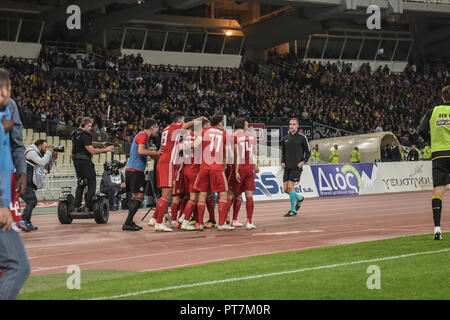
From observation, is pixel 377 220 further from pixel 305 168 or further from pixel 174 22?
pixel 174 22

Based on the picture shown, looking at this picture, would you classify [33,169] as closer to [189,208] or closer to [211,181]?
[189,208]

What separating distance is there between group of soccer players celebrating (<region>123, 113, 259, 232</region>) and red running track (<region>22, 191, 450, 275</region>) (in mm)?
507

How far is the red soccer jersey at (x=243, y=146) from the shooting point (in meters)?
13.8

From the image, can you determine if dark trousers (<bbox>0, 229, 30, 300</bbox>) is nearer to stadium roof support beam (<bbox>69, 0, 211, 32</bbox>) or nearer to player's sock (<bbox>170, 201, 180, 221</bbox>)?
player's sock (<bbox>170, 201, 180, 221</bbox>)

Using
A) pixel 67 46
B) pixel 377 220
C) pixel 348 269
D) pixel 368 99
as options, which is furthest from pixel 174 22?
pixel 348 269

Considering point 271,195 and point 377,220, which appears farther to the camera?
point 271,195

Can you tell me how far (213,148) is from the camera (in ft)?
43.7

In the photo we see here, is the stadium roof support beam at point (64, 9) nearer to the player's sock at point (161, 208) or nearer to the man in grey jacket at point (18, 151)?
the player's sock at point (161, 208)

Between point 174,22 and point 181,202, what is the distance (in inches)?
1502

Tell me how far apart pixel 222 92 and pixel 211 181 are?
1185 inches

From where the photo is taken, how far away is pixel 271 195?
84.7 ft

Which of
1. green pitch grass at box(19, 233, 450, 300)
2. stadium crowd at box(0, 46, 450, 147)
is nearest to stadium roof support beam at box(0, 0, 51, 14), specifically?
stadium crowd at box(0, 46, 450, 147)

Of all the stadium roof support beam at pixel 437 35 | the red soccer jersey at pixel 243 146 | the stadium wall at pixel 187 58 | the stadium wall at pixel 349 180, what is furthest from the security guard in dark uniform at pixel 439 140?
the stadium roof support beam at pixel 437 35

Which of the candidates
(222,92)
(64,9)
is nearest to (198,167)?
(222,92)
